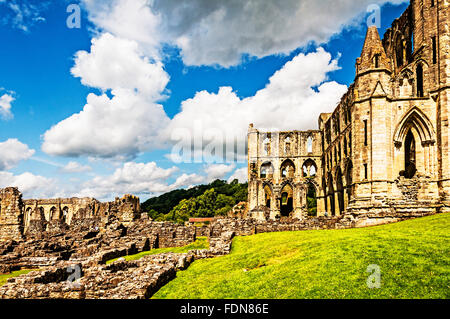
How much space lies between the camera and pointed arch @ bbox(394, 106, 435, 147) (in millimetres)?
25906

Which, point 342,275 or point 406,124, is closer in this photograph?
point 342,275

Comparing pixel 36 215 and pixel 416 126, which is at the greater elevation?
pixel 416 126

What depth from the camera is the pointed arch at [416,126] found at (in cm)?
2591

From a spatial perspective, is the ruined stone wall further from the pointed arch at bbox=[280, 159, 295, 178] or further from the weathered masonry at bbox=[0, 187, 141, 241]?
the weathered masonry at bbox=[0, 187, 141, 241]

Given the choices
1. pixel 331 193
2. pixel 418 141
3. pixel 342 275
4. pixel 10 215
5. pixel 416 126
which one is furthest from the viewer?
pixel 331 193

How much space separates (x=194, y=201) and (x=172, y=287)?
81.1 metres

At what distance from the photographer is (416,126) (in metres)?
26.7

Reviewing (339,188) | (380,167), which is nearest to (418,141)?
(380,167)

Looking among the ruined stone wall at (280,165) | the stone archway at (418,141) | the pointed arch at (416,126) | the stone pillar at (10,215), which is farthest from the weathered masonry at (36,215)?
the pointed arch at (416,126)

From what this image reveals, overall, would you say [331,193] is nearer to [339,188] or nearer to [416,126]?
[339,188]

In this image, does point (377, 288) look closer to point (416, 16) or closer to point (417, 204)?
point (417, 204)

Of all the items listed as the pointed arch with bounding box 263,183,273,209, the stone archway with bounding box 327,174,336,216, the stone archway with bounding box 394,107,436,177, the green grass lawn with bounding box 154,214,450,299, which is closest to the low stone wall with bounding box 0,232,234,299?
the green grass lawn with bounding box 154,214,450,299

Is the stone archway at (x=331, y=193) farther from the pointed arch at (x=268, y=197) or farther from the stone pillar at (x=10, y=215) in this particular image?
the stone pillar at (x=10, y=215)
